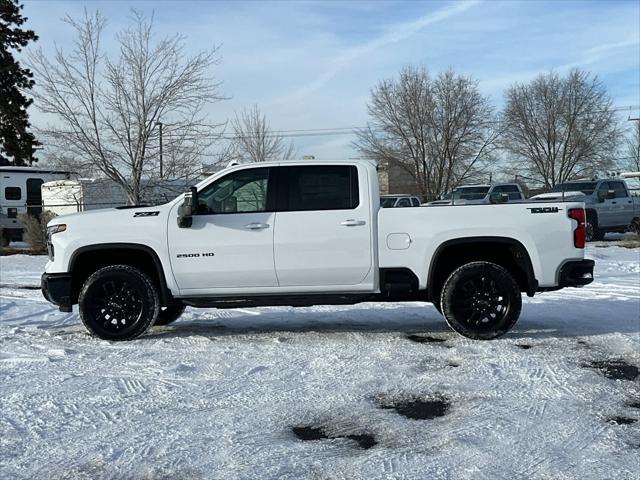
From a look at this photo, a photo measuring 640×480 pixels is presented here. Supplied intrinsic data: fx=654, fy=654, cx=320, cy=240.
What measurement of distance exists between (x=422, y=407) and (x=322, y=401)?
0.74 metres

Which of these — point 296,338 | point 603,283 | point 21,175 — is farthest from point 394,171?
point 296,338

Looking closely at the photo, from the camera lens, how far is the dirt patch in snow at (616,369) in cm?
553

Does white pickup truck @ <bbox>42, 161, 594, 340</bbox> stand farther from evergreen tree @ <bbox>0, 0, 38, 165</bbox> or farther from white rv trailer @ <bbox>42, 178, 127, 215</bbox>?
evergreen tree @ <bbox>0, 0, 38, 165</bbox>

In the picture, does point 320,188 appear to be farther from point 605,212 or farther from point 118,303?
point 605,212

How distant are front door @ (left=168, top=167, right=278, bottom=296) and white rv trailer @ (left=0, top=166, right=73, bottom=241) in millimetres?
19437

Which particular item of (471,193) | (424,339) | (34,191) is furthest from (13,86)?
(424,339)

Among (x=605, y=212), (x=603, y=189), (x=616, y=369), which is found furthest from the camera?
(x=603, y=189)

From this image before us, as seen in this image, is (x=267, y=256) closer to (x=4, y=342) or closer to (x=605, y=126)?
(x=4, y=342)

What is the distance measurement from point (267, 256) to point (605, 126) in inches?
1694

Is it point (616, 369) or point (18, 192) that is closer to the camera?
point (616, 369)

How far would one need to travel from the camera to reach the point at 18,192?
25531 mm

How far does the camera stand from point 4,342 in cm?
702

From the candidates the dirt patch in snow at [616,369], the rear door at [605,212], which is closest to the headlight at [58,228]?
the dirt patch in snow at [616,369]

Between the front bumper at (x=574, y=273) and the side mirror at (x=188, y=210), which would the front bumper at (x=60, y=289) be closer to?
the side mirror at (x=188, y=210)
